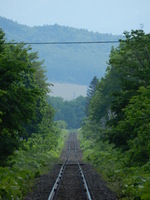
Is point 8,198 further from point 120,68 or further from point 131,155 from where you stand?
point 120,68

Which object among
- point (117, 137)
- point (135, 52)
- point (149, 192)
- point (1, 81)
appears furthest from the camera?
point (135, 52)

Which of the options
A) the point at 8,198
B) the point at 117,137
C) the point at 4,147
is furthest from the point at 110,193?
the point at 117,137

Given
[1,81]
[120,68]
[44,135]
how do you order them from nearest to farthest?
[1,81] → [120,68] → [44,135]

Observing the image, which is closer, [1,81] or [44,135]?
[1,81]

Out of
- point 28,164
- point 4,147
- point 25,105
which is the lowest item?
point 28,164

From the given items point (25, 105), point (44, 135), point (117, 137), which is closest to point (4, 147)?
point (25, 105)

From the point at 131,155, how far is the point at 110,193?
7.84 m

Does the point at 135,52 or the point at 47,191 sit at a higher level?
the point at 135,52

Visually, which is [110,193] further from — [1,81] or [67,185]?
[1,81]

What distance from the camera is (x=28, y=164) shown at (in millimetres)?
28953

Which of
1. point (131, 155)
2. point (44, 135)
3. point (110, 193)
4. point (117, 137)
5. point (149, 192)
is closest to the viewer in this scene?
point (149, 192)

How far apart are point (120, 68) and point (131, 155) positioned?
11.4 meters

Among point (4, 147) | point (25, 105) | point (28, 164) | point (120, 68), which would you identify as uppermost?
point (120, 68)

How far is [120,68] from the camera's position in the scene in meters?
33.5
